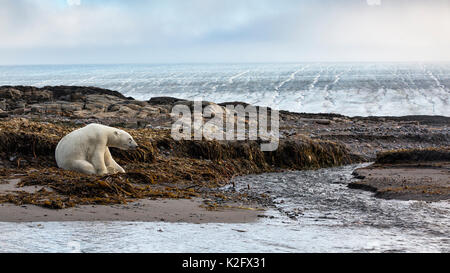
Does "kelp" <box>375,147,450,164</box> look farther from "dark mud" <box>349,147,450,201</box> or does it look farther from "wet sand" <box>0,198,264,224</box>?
"wet sand" <box>0,198,264,224</box>

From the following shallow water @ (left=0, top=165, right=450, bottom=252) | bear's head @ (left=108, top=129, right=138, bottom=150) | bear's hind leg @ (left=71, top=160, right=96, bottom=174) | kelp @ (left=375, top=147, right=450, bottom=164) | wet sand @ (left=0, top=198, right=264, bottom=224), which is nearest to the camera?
shallow water @ (left=0, top=165, right=450, bottom=252)

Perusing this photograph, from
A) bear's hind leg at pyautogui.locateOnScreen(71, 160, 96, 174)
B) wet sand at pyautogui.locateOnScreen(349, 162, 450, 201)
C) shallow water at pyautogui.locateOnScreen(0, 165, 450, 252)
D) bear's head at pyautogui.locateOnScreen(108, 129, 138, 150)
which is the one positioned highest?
bear's head at pyautogui.locateOnScreen(108, 129, 138, 150)

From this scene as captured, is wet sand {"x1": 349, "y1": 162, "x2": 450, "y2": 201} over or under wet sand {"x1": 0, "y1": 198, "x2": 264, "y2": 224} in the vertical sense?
under

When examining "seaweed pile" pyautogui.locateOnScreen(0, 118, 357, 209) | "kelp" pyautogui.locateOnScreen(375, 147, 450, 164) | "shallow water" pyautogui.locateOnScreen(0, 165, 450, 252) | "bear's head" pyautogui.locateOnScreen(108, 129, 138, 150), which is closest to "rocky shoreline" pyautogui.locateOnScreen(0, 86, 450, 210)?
"seaweed pile" pyautogui.locateOnScreen(0, 118, 357, 209)

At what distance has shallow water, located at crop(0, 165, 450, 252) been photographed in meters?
5.59

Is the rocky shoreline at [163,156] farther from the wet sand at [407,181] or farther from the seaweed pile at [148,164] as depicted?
the wet sand at [407,181]

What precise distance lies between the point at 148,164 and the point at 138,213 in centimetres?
398

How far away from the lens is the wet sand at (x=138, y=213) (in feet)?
21.7

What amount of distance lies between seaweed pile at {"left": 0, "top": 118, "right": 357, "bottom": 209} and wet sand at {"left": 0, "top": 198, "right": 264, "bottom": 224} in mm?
261

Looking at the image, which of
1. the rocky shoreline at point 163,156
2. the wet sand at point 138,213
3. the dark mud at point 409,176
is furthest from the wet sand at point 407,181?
the wet sand at point 138,213

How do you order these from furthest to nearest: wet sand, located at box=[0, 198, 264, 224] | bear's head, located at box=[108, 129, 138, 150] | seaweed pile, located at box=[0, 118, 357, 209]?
bear's head, located at box=[108, 129, 138, 150], seaweed pile, located at box=[0, 118, 357, 209], wet sand, located at box=[0, 198, 264, 224]

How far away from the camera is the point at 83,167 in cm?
940

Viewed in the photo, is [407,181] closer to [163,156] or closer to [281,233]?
[281,233]

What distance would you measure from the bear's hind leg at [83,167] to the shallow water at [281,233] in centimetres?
310
